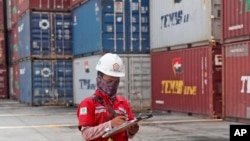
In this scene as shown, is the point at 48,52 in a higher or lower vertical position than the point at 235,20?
lower

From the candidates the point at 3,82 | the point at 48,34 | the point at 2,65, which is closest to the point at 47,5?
the point at 48,34

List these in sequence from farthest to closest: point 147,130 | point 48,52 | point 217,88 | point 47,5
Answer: point 48,52
point 47,5
point 217,88
point 147,130

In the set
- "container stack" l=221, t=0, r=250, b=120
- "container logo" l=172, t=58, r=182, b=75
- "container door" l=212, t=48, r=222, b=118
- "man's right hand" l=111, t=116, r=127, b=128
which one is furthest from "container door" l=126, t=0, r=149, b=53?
"man's right hand" l=111, t=116, r=127, b=128

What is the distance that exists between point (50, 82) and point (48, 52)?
1.58 metres

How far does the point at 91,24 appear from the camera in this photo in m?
20.5

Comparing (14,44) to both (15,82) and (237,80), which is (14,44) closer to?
(15,82)

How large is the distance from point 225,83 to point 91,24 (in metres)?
7.90

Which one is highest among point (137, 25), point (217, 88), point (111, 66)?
point (137, 25)

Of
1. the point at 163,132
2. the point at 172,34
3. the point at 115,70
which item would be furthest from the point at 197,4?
the point at 115,70

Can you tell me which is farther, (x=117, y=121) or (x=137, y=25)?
(x=137, y=25)

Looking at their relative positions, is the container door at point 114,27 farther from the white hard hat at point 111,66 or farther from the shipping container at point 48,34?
the white hard hat at point 111,66

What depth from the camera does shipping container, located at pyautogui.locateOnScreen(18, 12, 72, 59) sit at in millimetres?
23953

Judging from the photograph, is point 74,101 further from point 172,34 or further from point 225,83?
point 225,83

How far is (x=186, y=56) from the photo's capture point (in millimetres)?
16500
